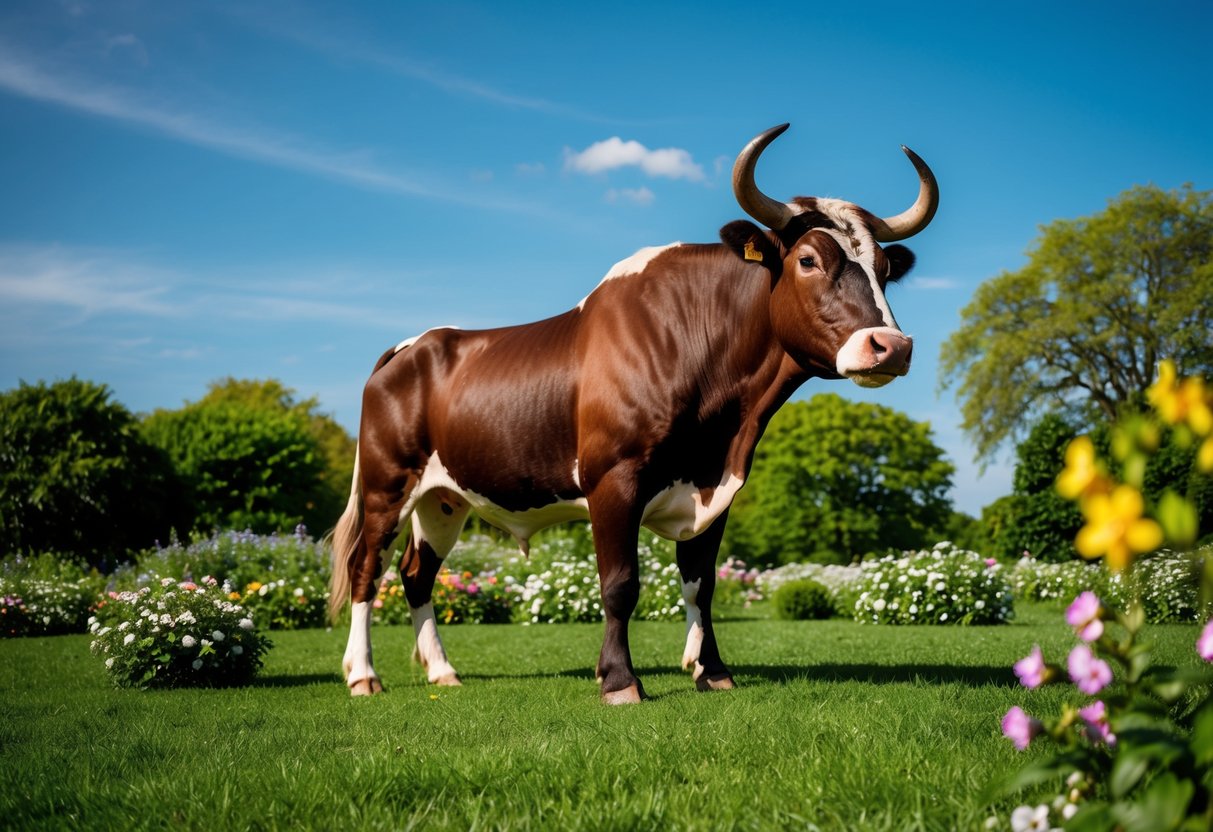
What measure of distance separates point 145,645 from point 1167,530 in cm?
721

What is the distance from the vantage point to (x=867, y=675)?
6828 mm

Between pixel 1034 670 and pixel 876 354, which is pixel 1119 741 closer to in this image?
pixel 1034 670

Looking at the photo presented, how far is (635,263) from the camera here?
662 centimetres

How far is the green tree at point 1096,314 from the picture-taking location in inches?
1468

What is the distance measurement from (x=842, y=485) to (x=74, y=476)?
2666 cm

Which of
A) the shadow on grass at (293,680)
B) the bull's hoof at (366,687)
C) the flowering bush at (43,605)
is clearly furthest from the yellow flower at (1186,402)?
the flowering bush at (43,605)

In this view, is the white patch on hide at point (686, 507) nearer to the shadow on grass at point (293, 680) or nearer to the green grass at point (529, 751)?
the green grass at point (529, 751)

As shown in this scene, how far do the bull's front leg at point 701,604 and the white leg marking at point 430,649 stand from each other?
1841mm

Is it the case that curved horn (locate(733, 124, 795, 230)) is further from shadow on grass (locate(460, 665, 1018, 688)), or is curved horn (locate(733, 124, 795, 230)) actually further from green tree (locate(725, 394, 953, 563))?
green tree (locate(725, 394, 953, 563))

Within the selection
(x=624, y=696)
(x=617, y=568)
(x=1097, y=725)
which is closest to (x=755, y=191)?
(x=617, y=568)

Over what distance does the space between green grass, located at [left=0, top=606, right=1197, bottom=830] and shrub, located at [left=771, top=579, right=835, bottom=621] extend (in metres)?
7.57

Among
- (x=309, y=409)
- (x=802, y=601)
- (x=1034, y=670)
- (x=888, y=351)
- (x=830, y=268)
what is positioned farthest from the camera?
(x=309, y=409)

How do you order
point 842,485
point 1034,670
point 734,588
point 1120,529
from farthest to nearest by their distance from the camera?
point 842,485 < point 734,588 < point 1034,670 < point 1120,529

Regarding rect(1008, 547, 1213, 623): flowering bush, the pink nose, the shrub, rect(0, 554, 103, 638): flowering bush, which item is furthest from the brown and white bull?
rect(0, 554, 103, 638): flowering bush
